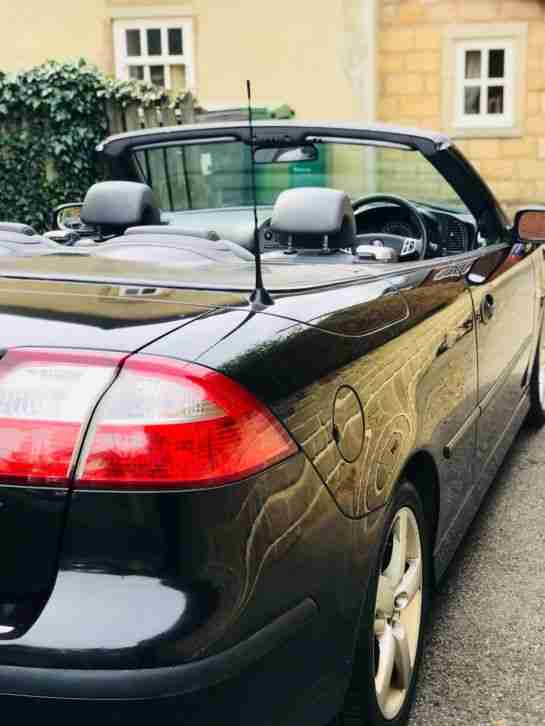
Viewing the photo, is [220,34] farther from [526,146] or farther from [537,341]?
[537,341]

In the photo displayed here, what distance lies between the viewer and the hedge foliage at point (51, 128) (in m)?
9.61

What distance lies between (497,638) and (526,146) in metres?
13.7

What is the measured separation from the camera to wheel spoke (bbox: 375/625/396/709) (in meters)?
2.18

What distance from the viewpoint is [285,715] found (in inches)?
65.7

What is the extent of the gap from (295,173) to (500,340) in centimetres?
310

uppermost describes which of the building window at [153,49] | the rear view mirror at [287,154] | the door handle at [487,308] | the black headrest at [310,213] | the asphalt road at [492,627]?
the building window at [153,49]

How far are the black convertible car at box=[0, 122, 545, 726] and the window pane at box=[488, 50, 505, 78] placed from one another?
13874 millimetres

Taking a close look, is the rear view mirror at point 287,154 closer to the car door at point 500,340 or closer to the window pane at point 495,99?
the car door at point 500,340

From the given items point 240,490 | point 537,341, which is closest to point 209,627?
point 240,490

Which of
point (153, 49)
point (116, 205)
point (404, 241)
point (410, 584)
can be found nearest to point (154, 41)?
point (153, 49)

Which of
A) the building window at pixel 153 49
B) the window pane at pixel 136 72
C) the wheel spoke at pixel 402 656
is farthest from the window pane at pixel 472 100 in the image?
the wheel spoke at pixel 402 656

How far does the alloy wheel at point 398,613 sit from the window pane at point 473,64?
14.3 metres

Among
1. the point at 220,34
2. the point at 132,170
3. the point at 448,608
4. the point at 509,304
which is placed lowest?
the point at 448,608

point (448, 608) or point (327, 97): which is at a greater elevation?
point (327, 97)
